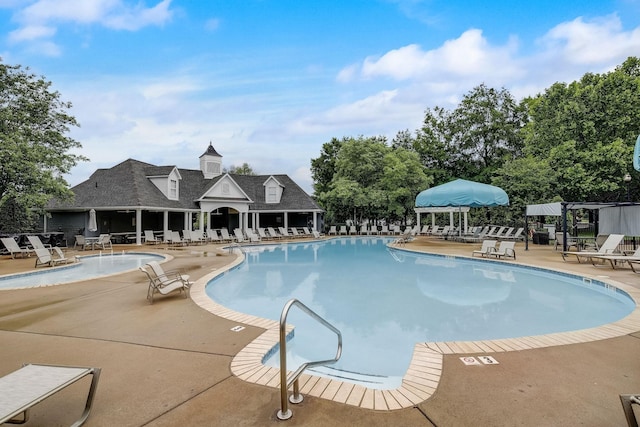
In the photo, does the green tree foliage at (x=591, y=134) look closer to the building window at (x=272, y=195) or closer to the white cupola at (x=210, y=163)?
the building window at (x=272, y=195)

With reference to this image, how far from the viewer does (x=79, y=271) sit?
11.8 metres

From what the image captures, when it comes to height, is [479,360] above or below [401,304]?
above

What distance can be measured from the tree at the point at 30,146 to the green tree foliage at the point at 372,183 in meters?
16.9

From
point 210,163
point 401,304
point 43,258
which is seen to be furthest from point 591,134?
point 43,258

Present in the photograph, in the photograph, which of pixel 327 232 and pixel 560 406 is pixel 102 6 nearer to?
pixel 560 406

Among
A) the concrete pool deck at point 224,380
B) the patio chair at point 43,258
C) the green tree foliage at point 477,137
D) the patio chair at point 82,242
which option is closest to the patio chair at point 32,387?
the concrete pool deck at point 224,380

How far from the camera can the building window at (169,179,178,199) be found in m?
24.0

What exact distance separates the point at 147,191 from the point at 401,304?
19.6 m

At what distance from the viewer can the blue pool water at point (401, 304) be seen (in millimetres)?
5273

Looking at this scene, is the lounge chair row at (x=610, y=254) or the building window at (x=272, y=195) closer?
the lounge chair row at (x=610, y=254)

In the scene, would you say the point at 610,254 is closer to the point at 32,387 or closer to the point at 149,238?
the point at 32,387

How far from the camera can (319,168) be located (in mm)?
36625

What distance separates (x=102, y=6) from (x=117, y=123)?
11.9 m

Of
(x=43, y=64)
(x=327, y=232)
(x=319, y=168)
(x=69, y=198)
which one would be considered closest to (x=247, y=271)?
(x=69, y=198)
